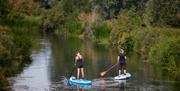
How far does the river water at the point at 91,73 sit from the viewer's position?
3744 centimetres

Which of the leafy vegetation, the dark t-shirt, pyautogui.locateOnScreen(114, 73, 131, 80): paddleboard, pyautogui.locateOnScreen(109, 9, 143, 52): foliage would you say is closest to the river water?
pyautogui.locateOnScreen(114, 73, 131, 80): paddleboard

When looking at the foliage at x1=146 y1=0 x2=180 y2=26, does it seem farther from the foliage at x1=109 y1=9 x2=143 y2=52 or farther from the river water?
the river water

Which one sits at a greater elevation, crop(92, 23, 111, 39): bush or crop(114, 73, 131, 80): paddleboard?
crop(92, 23, 111, 39): bush

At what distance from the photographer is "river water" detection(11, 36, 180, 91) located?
123 ft

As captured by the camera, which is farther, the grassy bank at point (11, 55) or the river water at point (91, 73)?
the grassy bank at point (11, 55)

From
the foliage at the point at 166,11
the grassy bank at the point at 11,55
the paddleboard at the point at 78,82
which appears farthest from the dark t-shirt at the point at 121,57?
the foliage at the point at 166,11

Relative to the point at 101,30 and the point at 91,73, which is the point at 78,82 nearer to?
the point at 91,73

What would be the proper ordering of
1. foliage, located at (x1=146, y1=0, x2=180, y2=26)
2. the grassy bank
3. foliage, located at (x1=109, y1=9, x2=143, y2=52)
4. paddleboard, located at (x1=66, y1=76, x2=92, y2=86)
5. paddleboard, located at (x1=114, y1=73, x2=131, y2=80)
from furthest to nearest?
1. foliage, located at (x1=109, y1=9, x2=143, y2=52)
2. foliage, located at (x1=146, y1=0, x2=180, y2=26)
3. the grassy bank
4. paddleboard, located at (x1=114, y1=73, x2=131, y2=80)
5. paddleboard, located at (x1=66, y1=76, x2=92, y2=86)

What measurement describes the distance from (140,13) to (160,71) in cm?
2755

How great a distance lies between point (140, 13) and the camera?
7288cm

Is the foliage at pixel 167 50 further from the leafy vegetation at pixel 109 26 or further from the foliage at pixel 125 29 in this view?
the foliage at pixel 125 29

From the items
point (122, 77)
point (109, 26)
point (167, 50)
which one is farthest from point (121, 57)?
point (109, 26)

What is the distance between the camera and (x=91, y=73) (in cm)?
4509

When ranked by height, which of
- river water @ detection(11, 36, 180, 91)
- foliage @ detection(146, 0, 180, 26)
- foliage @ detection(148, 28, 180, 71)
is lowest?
river water @ detection(11, 36, 180, 91)
